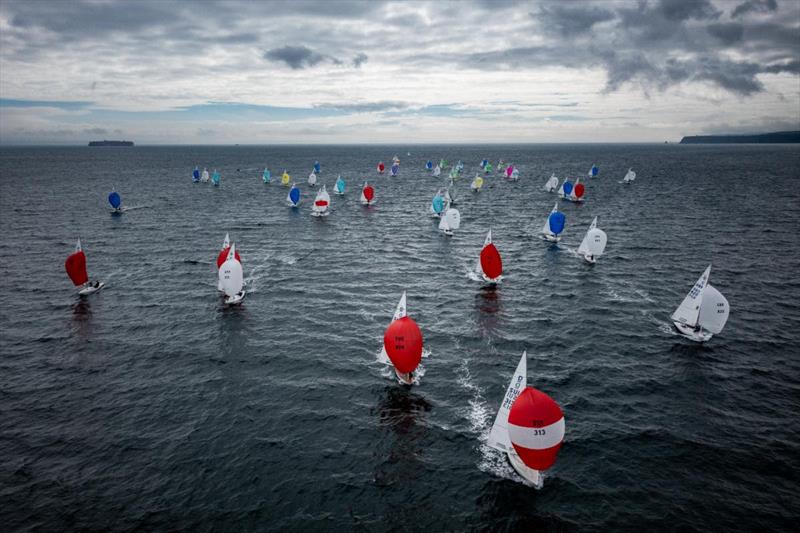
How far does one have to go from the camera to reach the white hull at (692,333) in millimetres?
37000

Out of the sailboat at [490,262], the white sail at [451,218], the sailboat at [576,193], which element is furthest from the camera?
the sailboat at [576,193]

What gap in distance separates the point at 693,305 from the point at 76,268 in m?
54.3

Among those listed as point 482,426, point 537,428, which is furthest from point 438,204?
point 537,428

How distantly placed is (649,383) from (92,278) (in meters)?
53.3

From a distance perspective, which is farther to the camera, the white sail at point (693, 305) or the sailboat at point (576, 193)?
the sailboat at point (576, 193)

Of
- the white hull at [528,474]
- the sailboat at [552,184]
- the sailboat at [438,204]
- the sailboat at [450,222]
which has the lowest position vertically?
the white hull at [528,474]

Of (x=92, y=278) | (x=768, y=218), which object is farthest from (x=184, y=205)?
(x=768, y=218)

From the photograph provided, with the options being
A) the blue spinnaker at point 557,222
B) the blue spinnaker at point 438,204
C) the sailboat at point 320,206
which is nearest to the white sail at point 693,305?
the blue spinnaker at point 557,222

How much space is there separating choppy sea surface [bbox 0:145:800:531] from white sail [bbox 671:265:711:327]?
1.63 m

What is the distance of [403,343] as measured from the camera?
28844mm

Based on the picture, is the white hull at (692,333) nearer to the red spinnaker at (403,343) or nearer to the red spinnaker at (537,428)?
the red spinnaker at (537,428)

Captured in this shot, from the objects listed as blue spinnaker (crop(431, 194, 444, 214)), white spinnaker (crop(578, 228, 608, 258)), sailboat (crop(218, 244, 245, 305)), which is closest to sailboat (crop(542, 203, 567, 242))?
white spinnaker (crop(578, 228, 608, 258))

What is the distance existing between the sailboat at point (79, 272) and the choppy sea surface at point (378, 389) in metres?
1.63

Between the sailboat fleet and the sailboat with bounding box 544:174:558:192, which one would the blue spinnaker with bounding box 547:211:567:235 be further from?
the sailboat with bounding box 544:174:558:192
